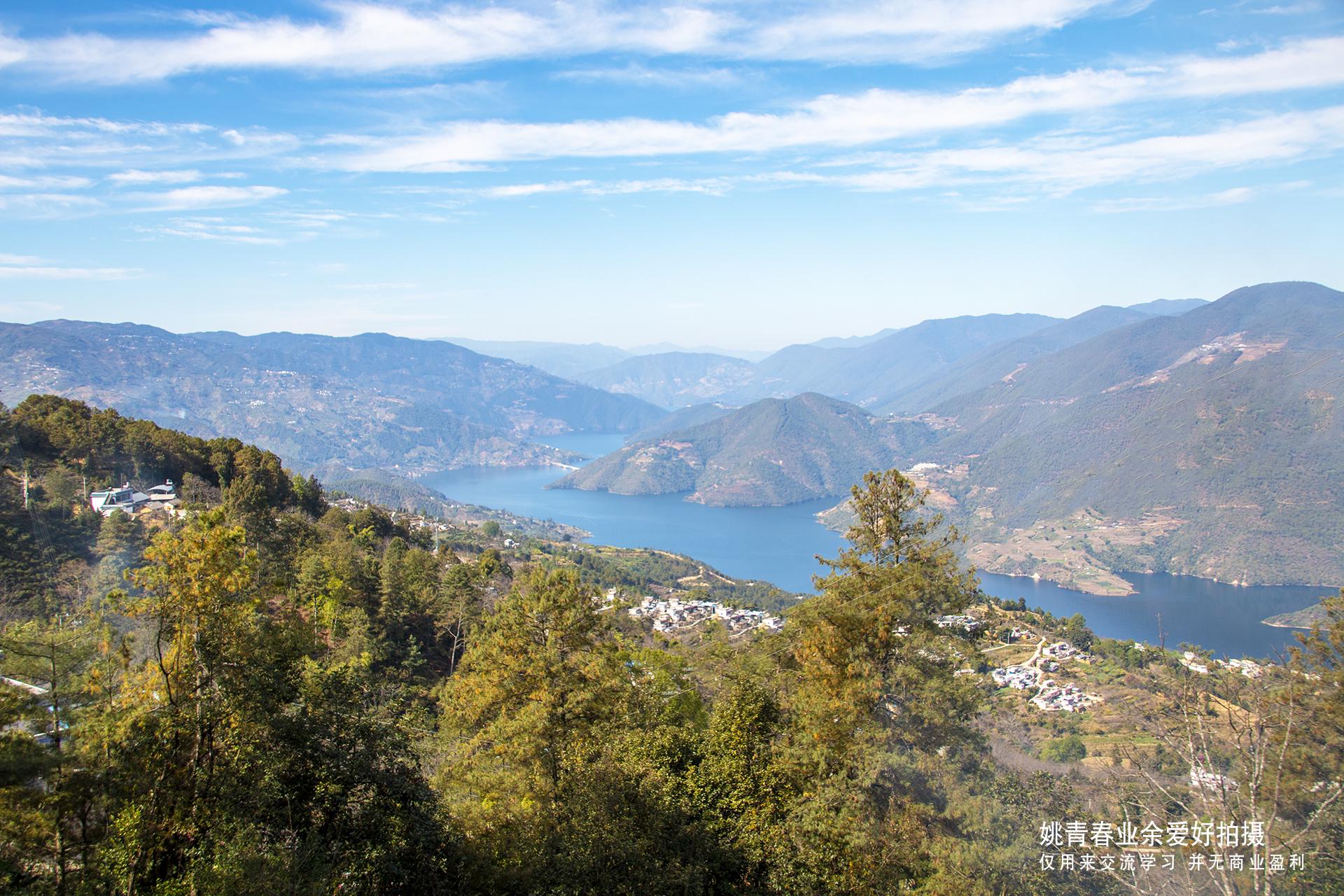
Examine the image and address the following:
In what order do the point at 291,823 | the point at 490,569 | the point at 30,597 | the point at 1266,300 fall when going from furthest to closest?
the point at 1266,300
the point at 490,569
the point at 30,597
the point at 291,823

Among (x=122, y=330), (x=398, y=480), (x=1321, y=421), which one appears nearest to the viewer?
(x=1321, y=421)

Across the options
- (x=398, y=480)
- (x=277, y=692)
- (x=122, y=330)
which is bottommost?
(x=398, y=480)

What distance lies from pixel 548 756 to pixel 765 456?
494ft

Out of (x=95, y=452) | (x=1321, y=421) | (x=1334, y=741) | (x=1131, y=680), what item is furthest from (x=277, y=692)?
(x=1321, y=421)

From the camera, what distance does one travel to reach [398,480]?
4988 inches

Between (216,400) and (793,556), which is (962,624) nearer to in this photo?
(793,556)

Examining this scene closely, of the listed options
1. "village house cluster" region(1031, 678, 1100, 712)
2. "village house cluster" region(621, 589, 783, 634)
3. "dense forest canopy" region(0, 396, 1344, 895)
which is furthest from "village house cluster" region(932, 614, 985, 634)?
"village house cluster" region(621, 589, 783, 634)

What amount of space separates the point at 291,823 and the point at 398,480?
12981 centimetres

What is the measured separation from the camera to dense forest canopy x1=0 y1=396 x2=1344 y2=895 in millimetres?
4914

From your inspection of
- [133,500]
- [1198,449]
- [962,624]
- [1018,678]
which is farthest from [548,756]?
[1198,449]

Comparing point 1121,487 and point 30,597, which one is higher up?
point 30,597

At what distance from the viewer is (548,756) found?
7.47m

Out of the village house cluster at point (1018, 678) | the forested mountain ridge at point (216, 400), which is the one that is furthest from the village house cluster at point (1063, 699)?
the forested mountain ridge at point (216, 400)

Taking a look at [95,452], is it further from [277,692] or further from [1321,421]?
[1321,421]
